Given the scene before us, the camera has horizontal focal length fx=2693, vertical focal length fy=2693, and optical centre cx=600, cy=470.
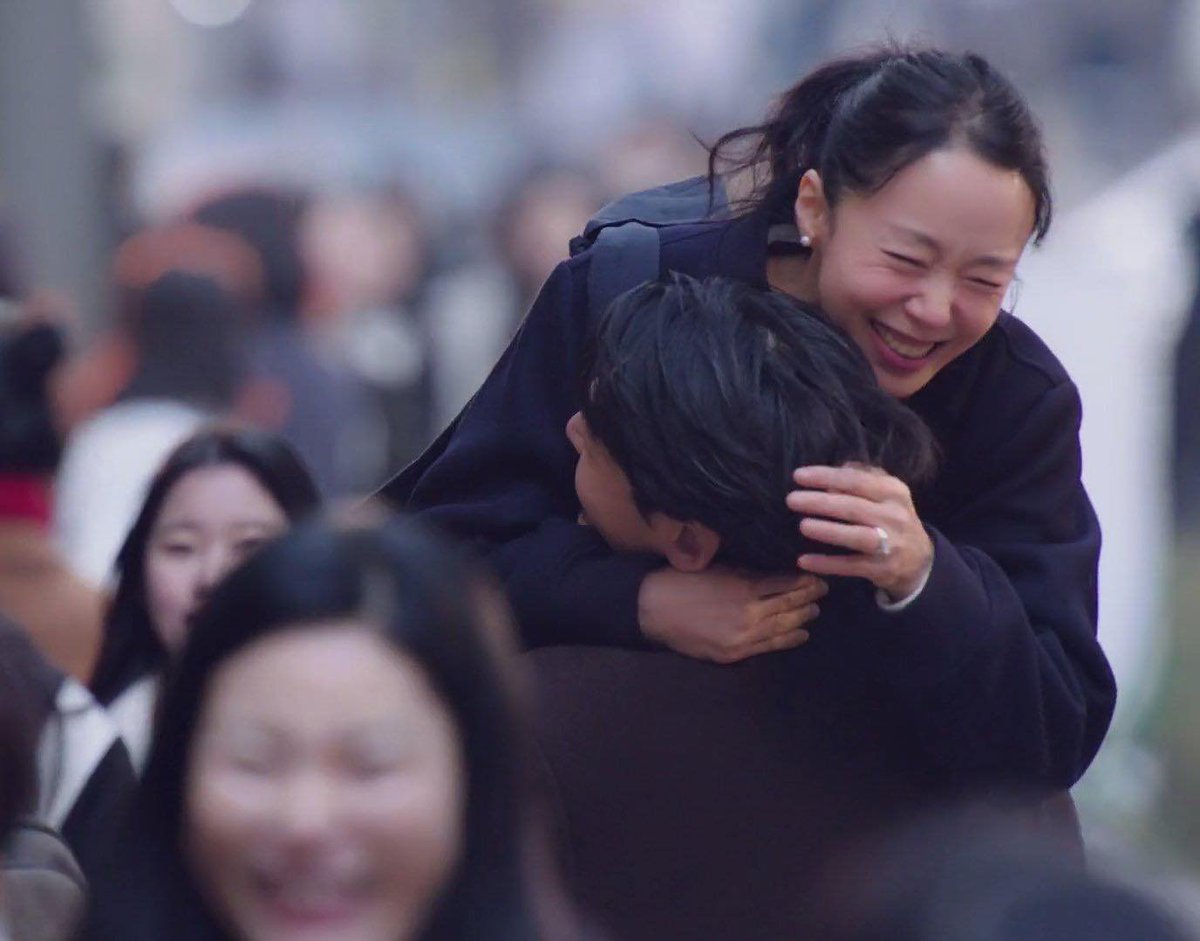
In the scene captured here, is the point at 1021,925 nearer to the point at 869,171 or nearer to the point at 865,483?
the point at 865,483

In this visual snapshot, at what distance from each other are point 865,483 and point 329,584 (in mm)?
561

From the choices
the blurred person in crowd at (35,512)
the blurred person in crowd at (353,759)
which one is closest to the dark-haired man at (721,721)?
the blurred person in crowd at (353,759)

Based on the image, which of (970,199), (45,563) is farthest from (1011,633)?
(45,563)

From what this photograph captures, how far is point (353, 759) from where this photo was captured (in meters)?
2.20

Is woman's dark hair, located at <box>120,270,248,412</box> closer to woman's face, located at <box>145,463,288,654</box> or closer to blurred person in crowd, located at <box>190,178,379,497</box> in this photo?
blurred person in crowd, located at <box>190,178,379,497</box>

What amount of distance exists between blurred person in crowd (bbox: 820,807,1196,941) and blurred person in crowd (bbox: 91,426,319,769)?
7.75ft

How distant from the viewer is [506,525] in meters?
2.89

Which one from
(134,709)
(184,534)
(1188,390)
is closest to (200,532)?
(184,534)

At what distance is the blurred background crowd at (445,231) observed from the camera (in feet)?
21.2

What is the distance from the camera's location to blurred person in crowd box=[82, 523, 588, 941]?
2.20m

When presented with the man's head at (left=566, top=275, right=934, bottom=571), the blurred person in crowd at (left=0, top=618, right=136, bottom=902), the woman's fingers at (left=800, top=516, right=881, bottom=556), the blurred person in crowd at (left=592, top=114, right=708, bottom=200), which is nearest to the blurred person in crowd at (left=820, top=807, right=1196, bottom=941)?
the woman's fingers at (left=800, top=516, right=881, bottom=556)

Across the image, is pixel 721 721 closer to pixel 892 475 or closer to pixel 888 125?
pixel 892 475

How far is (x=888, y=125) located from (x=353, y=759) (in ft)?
3.32

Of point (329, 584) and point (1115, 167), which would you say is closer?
point (329, 584)
